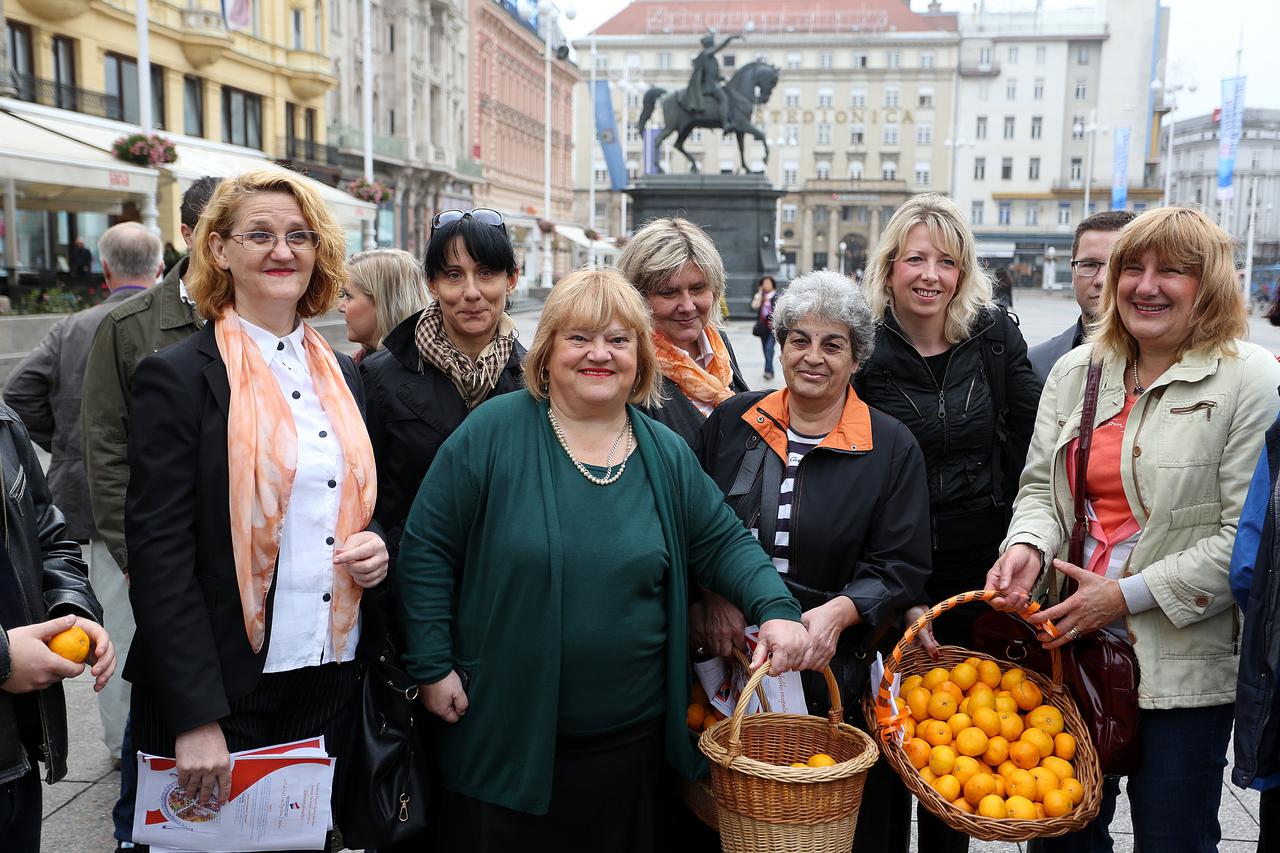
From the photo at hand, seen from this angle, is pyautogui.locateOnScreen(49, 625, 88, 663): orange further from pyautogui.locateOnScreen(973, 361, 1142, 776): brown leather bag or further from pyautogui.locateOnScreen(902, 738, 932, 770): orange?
pyautogui.locateOnScreen(973, 361, 1142, 776): brown leather bag

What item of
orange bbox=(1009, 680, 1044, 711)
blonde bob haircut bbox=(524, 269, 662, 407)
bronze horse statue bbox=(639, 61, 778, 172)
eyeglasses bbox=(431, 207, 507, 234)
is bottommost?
orange bbox=(1009, 680, 1044, 711)

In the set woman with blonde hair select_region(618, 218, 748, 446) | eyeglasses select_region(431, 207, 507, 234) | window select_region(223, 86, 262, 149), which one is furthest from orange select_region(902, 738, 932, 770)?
window select_region(223, 86, 262, 149)

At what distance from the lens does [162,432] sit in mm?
2361

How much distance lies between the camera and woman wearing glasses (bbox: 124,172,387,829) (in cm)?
236

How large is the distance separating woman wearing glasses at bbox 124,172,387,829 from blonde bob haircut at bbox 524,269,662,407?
0.48 meters

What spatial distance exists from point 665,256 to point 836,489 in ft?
3.50

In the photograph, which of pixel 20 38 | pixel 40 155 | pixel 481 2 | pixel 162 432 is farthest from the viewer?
pixel 481 2

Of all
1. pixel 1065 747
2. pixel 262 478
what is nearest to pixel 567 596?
pixel 262 478

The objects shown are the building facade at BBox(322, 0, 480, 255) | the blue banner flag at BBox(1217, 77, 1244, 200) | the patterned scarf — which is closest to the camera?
the patterned scarf

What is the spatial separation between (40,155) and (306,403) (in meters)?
13.4

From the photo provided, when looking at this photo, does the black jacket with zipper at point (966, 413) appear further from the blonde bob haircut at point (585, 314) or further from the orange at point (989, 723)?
the blonde bob haircut at point (585, 314)

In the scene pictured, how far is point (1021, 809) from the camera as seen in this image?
2584 mm

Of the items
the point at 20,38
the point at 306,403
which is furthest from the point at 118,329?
the point at 20,38

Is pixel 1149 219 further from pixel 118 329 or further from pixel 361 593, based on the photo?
pixel 118 329
